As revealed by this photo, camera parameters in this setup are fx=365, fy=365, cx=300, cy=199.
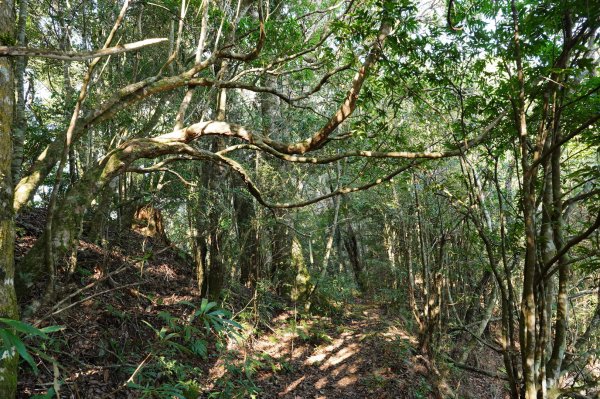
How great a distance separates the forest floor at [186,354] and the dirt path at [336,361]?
0.02m

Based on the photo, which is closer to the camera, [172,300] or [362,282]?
[172,300]

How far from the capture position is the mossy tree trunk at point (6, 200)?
2.91 m

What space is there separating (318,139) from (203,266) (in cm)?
503

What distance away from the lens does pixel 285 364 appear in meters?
7.43

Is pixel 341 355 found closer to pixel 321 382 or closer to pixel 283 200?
pixel 321 382

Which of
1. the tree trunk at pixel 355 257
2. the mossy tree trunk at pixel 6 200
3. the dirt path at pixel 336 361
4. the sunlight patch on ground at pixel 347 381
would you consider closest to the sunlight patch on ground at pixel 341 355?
the dirt path at pixel 336 361

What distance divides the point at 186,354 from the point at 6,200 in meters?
4.31

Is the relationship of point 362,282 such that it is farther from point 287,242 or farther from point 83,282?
point 83,282

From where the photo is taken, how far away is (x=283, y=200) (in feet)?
33.4

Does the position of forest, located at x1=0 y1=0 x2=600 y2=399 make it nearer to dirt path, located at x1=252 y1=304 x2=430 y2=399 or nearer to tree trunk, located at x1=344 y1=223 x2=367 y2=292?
dirt path, located at x1=252 y1=304 x2=430 y2=399

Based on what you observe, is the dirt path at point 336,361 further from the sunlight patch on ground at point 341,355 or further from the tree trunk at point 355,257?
the tree trunk at point 355,257

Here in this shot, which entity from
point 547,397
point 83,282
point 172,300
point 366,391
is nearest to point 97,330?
point 83,282

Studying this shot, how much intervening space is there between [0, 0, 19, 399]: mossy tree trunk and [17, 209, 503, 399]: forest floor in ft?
1.61

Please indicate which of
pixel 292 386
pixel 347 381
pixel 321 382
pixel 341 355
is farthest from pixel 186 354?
pixel 341 355
